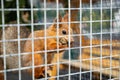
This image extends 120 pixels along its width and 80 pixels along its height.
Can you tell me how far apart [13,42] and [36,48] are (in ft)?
0.91

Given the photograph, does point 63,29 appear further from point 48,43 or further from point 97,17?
point 97,17

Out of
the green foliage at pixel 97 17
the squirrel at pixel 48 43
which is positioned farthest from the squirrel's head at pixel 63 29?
the green foliage at pixel 97 17

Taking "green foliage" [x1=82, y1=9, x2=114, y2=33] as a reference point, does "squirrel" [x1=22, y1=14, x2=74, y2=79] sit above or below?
below

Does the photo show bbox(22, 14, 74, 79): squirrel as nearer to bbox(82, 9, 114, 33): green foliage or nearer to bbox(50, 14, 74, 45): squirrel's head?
Answer: bbox(50, 14, 74, 45): squirrel's head

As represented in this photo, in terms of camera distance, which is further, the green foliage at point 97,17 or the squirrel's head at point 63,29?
the green foliage at point 97,17

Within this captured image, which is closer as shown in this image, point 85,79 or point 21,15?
point 21,15

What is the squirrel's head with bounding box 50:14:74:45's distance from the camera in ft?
10.1

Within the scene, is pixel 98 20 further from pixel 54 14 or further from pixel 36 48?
pixel 36 48

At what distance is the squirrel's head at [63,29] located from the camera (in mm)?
3090

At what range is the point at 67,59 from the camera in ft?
10.5

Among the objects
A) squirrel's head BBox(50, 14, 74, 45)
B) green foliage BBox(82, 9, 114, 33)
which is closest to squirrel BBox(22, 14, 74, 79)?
squirrel's head BBox(50, 14, 74, 45)

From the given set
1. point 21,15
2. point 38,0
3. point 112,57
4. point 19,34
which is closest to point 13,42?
point 19,34

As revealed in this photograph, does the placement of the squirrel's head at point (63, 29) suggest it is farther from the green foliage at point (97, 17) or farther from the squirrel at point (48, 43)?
the green foliage at point (97, 17)

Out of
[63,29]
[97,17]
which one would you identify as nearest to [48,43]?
[63,29]
